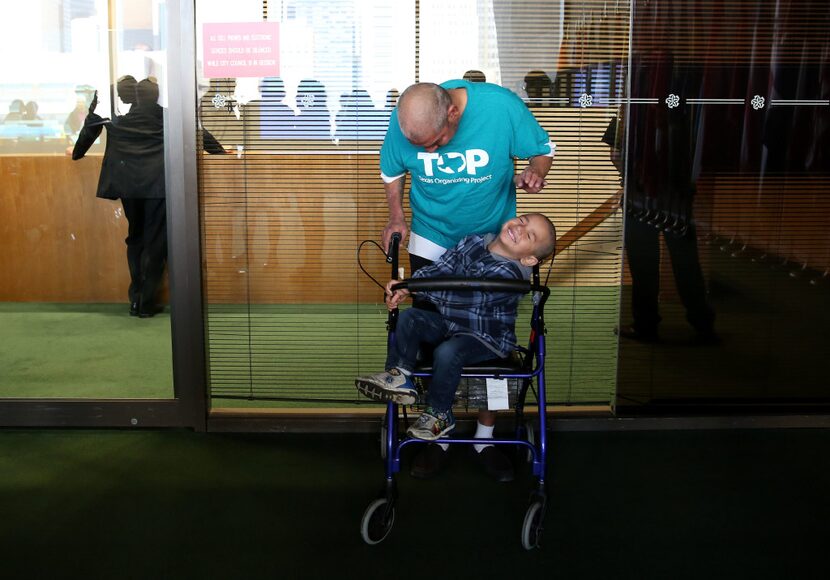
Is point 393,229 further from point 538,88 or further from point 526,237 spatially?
point 538,88

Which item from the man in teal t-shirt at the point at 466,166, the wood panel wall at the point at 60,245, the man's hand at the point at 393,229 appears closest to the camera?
the man in teal t-shirt at the point at 466,166

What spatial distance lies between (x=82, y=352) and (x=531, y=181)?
2.17 m

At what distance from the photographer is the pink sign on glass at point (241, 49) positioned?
3740mm

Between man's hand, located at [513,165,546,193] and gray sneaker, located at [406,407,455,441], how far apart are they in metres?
0.82

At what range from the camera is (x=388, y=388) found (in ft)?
9.52

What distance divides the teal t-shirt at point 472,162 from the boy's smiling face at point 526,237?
8.5 inches

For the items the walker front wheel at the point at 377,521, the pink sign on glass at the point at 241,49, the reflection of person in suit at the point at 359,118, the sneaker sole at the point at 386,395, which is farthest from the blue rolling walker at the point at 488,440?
the pink sign on glass at the point at 241,49

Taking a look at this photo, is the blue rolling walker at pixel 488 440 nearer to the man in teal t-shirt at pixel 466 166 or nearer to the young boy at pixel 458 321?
the young boy at pixel 458 321

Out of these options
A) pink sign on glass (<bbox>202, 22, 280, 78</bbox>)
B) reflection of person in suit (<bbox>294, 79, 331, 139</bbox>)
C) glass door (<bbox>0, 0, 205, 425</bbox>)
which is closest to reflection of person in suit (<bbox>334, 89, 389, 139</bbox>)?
reflection of person in suit (<bbox>294, 79, 331, 139</bbox>)

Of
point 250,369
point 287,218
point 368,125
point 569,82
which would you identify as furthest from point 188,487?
point 569,82

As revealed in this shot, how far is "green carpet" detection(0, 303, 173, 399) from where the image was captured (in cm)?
400

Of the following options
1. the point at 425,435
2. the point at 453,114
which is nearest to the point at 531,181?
the point at 453,114

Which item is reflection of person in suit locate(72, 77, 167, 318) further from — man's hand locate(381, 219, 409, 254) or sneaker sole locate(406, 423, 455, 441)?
sneaker sole locate(406, 423, 455, 441)

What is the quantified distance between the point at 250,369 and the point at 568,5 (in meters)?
2.07
